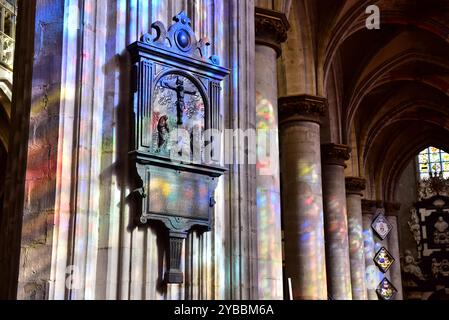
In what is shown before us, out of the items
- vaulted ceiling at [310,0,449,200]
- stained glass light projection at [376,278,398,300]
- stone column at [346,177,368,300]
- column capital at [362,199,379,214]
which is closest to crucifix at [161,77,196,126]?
vaulted ceiling at [310,0,449,200]

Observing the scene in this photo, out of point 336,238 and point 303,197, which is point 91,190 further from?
point 336,238

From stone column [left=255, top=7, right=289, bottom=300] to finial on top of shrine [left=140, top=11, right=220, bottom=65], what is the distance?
3.96m

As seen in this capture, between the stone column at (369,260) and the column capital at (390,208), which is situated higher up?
the column capital at (390,208)

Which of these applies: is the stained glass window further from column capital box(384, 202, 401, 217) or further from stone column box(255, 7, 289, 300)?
stone column box(255, 7, 289, 300)

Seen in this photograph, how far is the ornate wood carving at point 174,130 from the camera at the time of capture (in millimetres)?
5746

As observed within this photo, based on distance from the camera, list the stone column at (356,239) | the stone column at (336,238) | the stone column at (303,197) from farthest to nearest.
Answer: the stone column at (356,239) → the stone column at (336,238) → the stone column at (303,197)

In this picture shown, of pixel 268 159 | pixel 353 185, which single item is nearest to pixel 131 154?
pixel 268 159

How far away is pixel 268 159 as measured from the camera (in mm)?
10289

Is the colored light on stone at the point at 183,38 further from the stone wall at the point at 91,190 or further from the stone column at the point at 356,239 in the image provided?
the stone column at the point at 356,239

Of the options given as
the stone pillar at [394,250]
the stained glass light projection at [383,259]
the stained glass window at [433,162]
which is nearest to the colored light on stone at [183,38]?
the stained glass light projection at [383,259]

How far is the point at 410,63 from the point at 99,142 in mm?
20223

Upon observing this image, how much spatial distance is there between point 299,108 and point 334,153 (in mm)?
4215

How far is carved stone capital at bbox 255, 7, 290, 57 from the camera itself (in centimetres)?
1112

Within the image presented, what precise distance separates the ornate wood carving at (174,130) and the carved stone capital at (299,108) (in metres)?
8.22
